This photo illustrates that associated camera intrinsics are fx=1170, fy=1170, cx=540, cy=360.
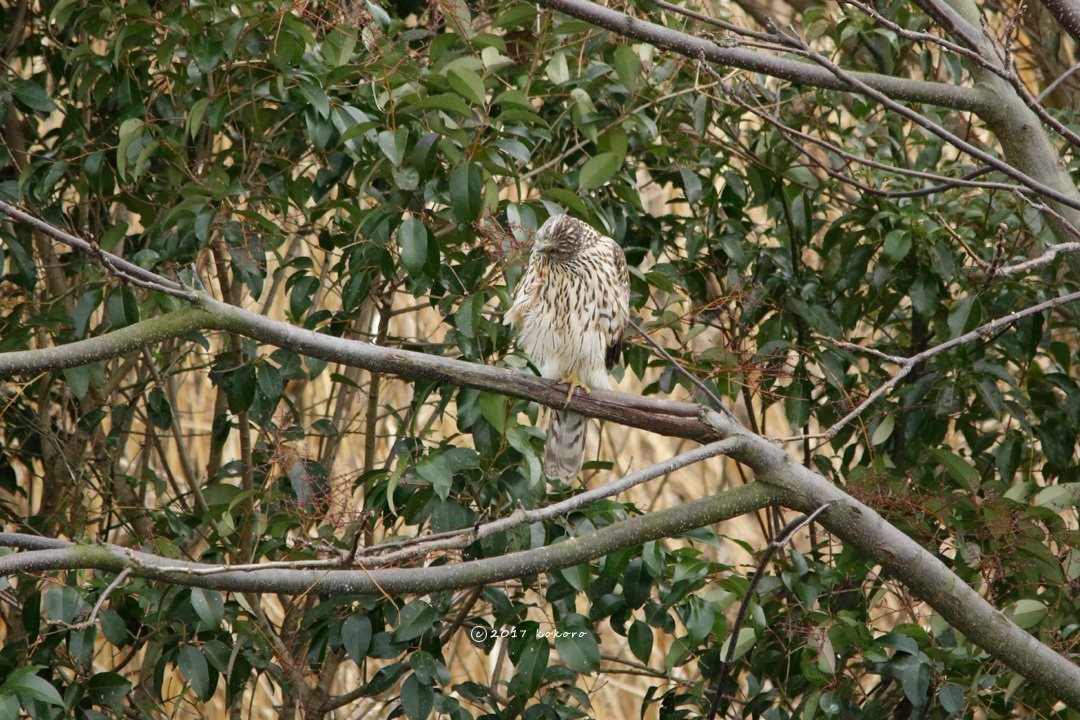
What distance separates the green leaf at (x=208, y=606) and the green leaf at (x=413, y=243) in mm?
800

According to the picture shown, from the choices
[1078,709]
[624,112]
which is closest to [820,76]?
[624,112]

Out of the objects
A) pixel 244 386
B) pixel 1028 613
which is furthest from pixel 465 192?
pixel 1028 613

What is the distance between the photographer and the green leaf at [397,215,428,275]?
96.7 inches

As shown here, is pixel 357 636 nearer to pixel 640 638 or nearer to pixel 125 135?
pixel 640 638

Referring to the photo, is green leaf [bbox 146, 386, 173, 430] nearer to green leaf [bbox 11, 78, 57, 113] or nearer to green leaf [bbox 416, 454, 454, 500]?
green leaf [bbox 11, 78, 57, 113]

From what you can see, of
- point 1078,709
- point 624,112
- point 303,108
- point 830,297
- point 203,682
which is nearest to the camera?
point 1078,709

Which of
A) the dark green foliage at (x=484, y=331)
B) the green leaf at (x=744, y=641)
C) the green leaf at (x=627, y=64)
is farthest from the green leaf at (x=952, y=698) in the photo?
the green leaf at (x=627, y=64)

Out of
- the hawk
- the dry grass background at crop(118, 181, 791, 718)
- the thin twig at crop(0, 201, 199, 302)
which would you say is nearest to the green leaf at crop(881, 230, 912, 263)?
the hawk

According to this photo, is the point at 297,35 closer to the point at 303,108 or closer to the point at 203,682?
the point at 303,108

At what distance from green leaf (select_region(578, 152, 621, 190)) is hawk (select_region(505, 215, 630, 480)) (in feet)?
1.53

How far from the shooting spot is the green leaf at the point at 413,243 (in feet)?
8.05

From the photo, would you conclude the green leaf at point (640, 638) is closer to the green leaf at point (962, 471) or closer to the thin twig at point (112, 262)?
the green leaf at point (962, 471)

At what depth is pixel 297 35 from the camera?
8.80ft

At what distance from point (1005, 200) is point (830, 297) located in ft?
1.77
